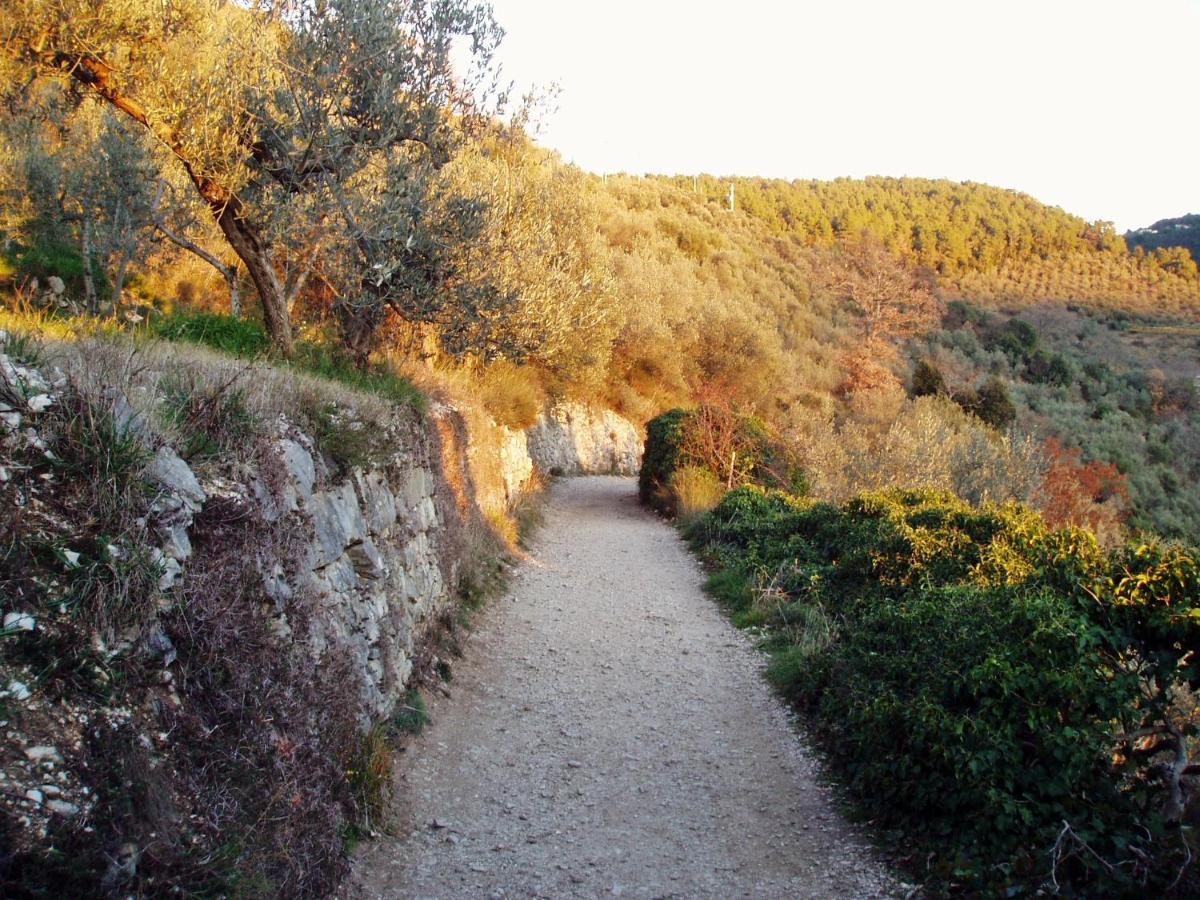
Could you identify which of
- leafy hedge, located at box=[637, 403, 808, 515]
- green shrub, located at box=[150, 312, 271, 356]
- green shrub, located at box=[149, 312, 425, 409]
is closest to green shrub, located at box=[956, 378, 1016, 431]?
leafy hedge, located at box=[637, 403, 808, 515]

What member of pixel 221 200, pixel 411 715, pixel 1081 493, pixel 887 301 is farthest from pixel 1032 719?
pixel 887 301

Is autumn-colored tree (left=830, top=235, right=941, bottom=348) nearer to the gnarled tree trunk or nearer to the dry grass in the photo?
Result: the dry grass

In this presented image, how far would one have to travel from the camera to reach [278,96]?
820cm

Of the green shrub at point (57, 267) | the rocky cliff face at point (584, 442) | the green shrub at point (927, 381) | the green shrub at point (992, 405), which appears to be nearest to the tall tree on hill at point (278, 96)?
the green shrub at point (57, 267)

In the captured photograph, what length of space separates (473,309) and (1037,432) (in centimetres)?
2300

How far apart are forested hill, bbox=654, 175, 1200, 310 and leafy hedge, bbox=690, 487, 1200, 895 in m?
54.4

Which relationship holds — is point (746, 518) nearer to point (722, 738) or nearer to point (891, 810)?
point (722, 738)

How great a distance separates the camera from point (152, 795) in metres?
2.76

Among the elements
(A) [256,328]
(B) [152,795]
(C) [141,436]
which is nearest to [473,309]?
(A) [256,328]

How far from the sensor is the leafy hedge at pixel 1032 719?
3.87 m

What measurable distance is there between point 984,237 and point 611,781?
71962 millimetres

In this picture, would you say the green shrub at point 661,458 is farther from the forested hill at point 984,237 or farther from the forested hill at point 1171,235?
the forested hill at point 1171,235

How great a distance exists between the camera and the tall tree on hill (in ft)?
24.2

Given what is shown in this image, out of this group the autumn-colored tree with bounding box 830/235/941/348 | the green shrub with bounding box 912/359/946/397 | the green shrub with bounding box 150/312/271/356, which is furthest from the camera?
the autumn-colored tree with bounding box 830/235/941/348
